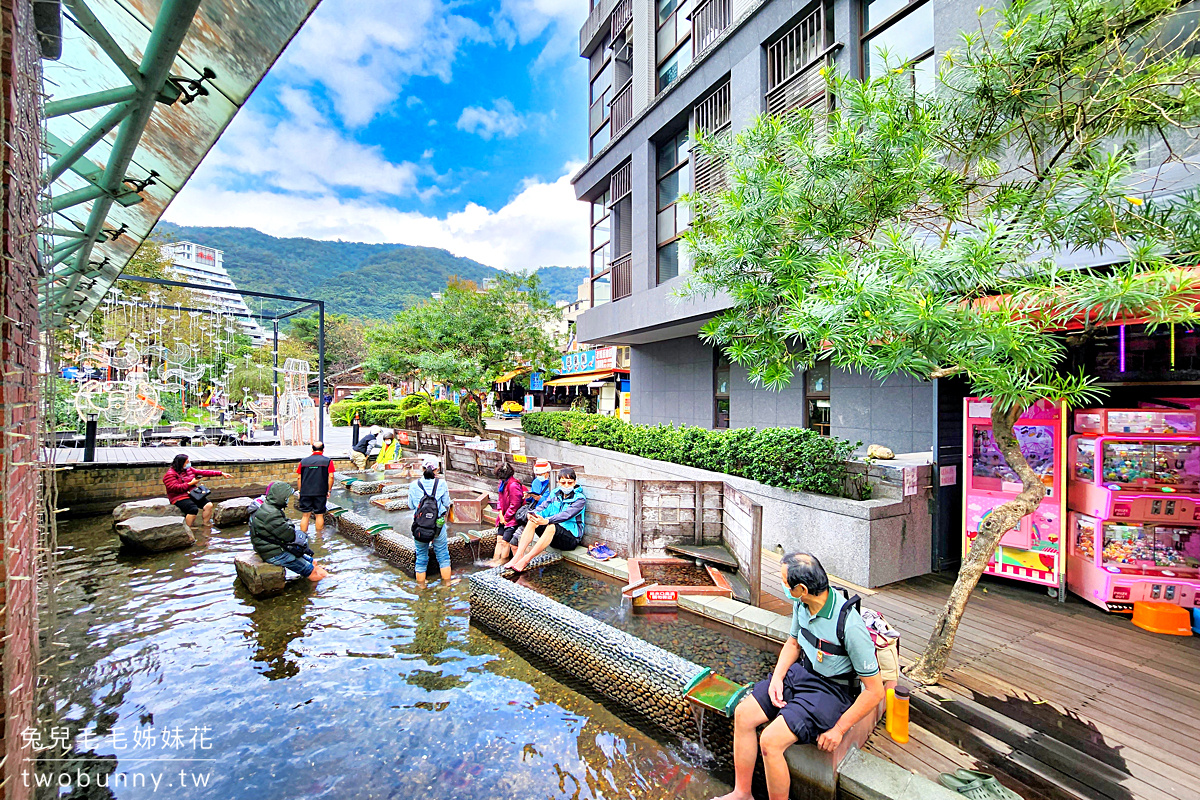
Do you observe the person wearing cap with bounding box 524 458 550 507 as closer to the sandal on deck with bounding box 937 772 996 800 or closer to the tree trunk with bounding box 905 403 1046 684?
the tree trunk with bounding box 905 403 1046 684

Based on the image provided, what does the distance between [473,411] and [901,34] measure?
655 inches

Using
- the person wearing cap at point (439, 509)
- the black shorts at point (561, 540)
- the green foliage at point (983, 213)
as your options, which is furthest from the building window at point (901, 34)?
the person wearing cap at point (439, 509)

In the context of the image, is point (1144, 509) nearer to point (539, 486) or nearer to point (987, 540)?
point (987, 540)

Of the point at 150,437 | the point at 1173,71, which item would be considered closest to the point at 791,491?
the point at 1173,71

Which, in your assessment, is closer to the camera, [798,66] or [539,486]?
[539,486]

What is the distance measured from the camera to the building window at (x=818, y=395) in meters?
11.7

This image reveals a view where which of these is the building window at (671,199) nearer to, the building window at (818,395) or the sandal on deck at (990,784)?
the building window at (818,395)

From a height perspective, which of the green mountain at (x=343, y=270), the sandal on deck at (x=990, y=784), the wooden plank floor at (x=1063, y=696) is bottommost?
the wooden plank floor at (x=1063, y=696)

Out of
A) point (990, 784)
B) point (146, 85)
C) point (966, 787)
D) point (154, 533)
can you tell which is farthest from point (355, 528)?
point (990, 784)

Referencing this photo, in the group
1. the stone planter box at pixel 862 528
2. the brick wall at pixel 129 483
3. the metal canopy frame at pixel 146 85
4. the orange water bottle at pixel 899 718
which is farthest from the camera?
the brick wall at pixel 129 483

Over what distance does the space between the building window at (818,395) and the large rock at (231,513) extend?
41.6 ft

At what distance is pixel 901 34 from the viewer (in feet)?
29.6

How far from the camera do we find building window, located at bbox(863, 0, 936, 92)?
8.48 m

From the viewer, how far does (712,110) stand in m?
13.0
